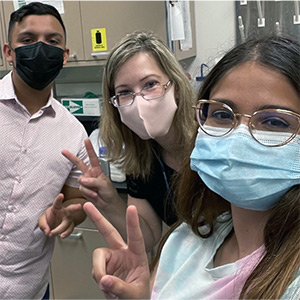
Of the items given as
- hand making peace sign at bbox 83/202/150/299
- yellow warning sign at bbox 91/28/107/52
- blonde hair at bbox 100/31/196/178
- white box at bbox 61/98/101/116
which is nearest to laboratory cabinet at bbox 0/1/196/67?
yellow warning sign at bbox 91/28/107/52

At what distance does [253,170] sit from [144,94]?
0.62m

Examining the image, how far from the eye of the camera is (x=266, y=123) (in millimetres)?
777

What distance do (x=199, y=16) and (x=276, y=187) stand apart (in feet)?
6.15

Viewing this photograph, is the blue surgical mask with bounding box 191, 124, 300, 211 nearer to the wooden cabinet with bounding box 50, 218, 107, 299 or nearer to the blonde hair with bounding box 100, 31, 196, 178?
the blonde hair with bounding box 100, 31, 196, 178

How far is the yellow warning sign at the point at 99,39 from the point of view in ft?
6.68

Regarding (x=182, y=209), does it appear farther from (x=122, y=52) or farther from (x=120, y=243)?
(x=122, y=52)

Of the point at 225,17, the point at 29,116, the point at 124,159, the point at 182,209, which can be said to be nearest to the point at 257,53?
the point at 182,209

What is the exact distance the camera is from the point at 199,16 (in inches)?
93.4

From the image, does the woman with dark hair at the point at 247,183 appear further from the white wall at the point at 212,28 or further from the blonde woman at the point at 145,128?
the white wall at the point at 212,28

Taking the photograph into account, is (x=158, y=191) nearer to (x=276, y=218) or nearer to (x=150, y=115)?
(x=150, y=115)

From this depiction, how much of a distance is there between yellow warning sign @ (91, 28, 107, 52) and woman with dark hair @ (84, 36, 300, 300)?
4.16ft

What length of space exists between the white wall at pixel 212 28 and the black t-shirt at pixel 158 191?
1096 mm

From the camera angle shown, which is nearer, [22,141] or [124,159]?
[22,141]

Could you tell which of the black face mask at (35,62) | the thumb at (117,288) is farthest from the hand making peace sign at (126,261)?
the black face mask at (35,62)
